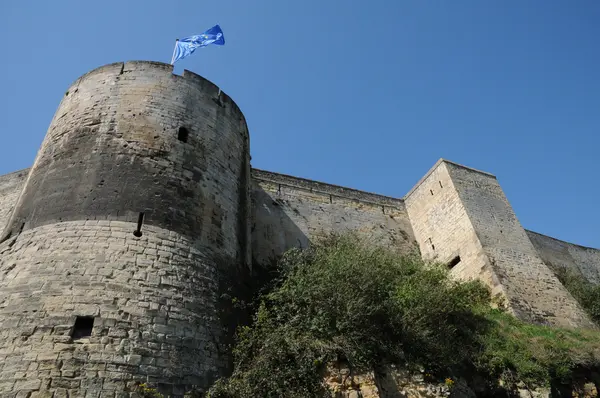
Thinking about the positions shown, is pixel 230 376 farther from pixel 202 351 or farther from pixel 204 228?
pixel 204 228

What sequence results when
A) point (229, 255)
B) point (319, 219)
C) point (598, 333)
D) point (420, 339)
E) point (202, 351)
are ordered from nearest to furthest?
point (202, 351)
point (420, 339)
point (229, 255)
point (598, 333)
point (319, 219)

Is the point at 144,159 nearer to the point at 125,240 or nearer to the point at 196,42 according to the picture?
the point at 125,240

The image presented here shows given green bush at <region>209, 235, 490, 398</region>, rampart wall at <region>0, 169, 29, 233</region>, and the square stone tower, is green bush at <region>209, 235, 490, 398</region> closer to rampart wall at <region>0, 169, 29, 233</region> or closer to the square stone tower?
the square stone tower

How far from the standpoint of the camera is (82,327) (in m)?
6.32

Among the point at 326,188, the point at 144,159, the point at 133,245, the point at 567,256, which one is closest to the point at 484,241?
the point at 326,188

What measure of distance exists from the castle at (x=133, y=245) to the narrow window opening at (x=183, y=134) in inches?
1.1

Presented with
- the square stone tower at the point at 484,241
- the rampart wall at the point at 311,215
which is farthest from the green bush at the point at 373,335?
the rampart wall at the point at 311,215

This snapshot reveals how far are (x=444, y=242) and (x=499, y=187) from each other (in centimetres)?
352

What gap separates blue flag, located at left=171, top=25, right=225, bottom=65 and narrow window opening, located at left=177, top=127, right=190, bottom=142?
366cm

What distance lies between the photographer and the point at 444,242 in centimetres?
1485

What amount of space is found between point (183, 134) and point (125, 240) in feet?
8.97

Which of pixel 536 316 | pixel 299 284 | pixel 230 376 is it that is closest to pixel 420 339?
pixel 299 284

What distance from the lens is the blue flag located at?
12.3 meters

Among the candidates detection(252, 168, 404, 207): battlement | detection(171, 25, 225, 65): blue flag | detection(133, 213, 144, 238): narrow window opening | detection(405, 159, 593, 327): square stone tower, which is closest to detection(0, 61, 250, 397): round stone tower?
detection(133, 213, 144, 238): narrow window opening
